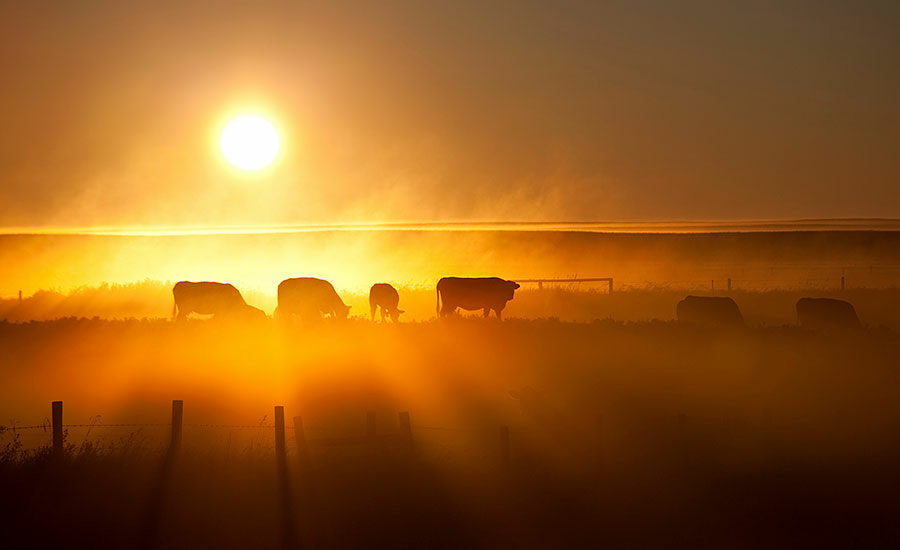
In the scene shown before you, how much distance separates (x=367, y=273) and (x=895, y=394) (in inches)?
1942

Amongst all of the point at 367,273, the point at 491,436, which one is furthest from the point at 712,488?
the point at 367,273

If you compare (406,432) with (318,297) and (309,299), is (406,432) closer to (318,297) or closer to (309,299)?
(318,297)

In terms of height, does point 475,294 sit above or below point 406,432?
above

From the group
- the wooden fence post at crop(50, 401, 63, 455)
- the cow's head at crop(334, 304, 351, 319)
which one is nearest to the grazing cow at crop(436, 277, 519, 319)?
the cow's head at crop(334, 304, 351, 319)

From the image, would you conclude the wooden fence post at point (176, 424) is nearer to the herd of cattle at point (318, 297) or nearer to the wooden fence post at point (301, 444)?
the wooden fence post at point (301, 444)

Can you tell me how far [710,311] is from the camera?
23.1 meters

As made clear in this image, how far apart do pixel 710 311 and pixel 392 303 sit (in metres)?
9.61

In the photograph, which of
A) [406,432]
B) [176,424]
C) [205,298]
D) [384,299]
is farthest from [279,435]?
[205,298]

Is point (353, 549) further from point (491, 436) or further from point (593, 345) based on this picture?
point (593, 345)

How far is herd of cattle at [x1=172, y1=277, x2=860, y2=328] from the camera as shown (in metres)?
22.3

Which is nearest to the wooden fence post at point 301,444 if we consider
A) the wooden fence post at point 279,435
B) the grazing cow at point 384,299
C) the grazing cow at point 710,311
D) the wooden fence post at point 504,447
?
the wooden fence post at point 279,435

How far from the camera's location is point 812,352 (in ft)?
57.9

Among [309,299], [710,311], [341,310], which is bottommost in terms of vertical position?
[710,311]

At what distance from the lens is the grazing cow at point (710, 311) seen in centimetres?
2225
